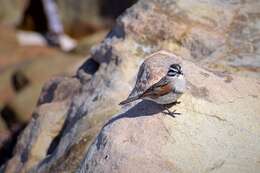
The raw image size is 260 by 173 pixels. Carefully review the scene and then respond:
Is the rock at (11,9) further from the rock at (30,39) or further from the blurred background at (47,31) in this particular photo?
the rock at (30,39)

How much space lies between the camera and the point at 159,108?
714 centimetres

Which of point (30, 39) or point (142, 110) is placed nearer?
point (142, 110)

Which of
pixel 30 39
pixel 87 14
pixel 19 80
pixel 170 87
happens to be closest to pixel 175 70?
pixel 170 87

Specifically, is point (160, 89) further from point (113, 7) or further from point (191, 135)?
point (113, 7)

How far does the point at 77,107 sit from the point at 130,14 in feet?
5.11

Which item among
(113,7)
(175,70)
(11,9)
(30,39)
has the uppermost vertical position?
(175,70)

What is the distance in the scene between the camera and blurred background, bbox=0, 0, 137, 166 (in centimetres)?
1686

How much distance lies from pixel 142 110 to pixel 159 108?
20 cm

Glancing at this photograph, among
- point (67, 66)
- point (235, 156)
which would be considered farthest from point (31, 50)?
point (235, 156)

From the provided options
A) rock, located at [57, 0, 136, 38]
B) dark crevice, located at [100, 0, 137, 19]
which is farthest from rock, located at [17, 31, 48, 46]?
dark crevice, located at [100, 0, 137, 19]

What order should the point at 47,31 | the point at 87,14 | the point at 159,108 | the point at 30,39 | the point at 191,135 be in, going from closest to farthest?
1. the point at 191,135
2. the point at 159,108
3. the point at 87,14
4. the point at 30,39
5. the point at 47,31

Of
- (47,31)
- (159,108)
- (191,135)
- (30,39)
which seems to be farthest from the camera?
(47,31)

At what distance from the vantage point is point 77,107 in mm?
9180

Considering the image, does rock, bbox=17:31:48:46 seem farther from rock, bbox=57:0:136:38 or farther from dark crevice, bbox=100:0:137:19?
dark crevice, bbox=100:0:137:19
